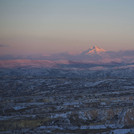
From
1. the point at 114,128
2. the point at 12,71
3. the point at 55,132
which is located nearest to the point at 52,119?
the point at 55,132

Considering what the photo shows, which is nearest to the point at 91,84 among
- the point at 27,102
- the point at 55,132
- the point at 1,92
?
the point at 1,92

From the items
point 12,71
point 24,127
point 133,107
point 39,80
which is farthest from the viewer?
point 12,71

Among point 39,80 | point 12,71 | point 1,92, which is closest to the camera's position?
point 1,92

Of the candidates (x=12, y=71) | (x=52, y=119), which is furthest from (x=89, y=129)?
(x=12, y=71)

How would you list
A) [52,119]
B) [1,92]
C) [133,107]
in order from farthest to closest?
[1,92], [133,107], [52,119]

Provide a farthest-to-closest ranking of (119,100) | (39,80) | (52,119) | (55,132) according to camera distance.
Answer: (39,80)
(119,100)
(52,119)
(55,132)

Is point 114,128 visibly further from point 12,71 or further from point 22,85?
point 12,71

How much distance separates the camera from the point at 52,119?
191 feet

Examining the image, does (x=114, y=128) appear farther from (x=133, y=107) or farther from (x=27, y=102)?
(x=27, y=102)

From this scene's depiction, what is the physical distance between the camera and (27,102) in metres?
78.0

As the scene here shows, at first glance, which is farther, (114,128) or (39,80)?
(39,80)

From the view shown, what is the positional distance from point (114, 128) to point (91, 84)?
2500 inches

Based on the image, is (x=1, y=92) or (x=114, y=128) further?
(x=1, y=92)

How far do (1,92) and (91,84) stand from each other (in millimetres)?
35373
